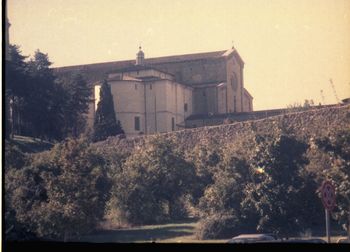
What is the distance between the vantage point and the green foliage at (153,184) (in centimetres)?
2498

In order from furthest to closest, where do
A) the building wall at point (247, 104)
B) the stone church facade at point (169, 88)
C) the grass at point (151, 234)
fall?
the building wall at point (247, 104)
the stone church facade at point (169, 88)
the grass at point (151, 234)

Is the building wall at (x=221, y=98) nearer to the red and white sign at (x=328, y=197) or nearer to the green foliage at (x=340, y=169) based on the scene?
the green foliage at (x=340, y=169)

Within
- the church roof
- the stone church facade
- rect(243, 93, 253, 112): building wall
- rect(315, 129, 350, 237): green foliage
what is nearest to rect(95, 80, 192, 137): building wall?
the stone church facade

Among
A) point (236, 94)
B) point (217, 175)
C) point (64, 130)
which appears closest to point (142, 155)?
point (217, 175)

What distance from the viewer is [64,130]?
38156 millimetres

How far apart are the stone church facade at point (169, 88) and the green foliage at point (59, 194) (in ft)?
69.0

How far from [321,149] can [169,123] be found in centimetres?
2480

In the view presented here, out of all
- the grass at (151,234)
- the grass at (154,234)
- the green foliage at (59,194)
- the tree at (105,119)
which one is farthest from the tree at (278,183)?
the tree at (105,119)

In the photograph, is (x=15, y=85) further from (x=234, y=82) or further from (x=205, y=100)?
(x=234, y=82)

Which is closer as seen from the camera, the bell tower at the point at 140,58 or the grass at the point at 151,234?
the grass at the point at 151,234

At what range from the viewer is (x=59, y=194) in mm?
21344

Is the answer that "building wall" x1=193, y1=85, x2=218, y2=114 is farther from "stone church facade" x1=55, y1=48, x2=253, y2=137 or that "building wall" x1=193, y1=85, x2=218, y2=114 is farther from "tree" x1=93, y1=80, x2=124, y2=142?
"tree" x1=93, y1=80, x2=124, y2=142

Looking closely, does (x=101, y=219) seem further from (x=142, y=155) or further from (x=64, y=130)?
(x=64, y=130)

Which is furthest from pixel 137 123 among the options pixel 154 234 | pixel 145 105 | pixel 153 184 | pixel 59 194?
pixel 59 194
